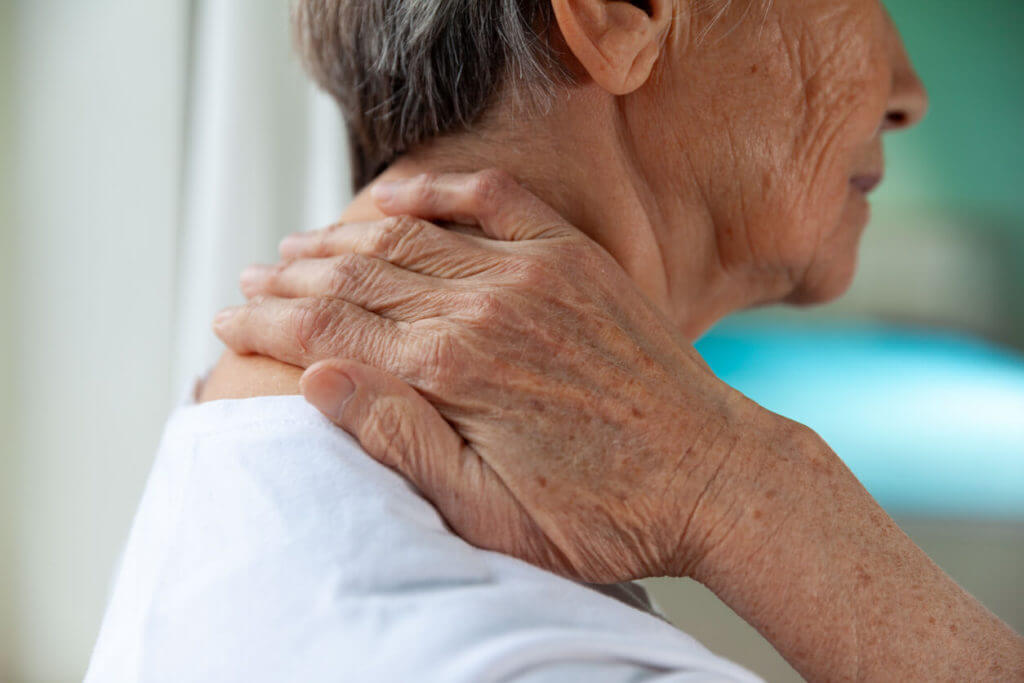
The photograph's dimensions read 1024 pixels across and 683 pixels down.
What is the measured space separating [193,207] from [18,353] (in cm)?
38

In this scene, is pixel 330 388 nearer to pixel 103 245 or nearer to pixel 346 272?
pixel 346 272

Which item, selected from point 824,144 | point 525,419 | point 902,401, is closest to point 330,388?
point 525,419

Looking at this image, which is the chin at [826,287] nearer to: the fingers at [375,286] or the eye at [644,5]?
the eye at [644,5]

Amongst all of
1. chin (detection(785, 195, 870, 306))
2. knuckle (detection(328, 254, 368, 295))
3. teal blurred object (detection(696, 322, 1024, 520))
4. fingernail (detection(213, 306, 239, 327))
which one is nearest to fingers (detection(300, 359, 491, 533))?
knuckle (detection(328, 254, 368, 295))

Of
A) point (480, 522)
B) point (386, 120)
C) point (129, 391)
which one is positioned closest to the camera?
point (480, 522)

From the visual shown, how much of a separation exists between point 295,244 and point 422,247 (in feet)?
0.61

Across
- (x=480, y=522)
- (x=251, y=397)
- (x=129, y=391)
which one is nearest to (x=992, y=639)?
(x=480, y=522)

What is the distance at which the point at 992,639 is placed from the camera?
2.37ft

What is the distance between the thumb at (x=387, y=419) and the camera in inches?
25.2

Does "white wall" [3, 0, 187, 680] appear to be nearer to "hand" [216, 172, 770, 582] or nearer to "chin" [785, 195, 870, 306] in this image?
"hand" [216, 172, 770, 582]

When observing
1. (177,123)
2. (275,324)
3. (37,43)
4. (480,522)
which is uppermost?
(37,43)

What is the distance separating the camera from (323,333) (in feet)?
2.30

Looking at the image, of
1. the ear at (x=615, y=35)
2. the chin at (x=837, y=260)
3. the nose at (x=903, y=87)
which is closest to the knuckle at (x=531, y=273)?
the ear at (x=615, y=35)

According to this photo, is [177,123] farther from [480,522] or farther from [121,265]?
[480,522]
